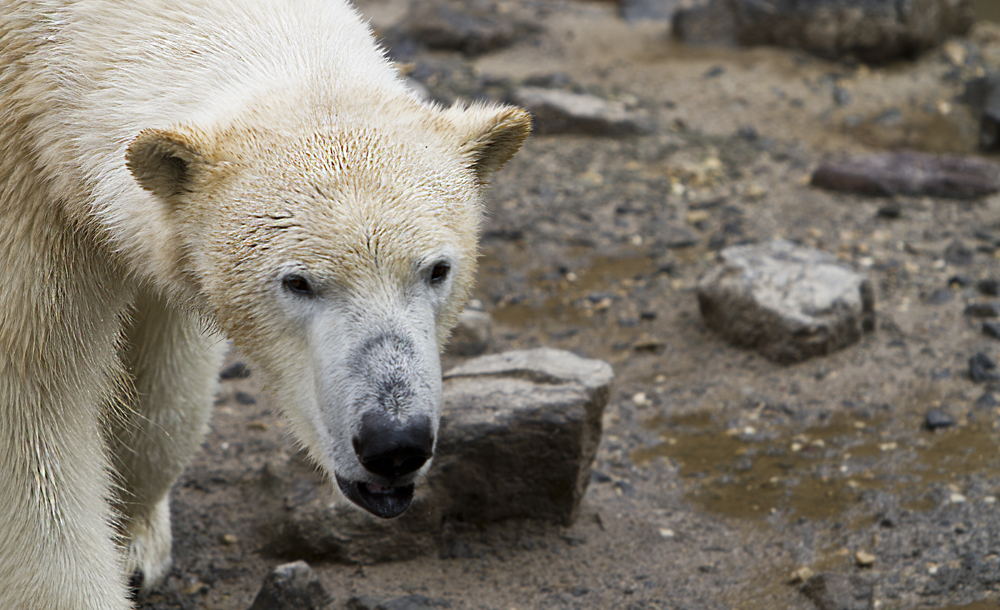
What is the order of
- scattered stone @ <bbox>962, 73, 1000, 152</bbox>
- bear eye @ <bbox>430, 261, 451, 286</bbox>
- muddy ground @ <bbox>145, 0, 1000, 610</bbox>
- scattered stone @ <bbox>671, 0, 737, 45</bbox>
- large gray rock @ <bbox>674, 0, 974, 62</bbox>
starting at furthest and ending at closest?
scattered stone @ <bbox>671, 0, 737, 45</bbox> → large gray rock @ <bbox>674, 0, 974, 62</bbox> → scattered stone @ <bbox>962, 73, 1000, 152</bbox> → muddy ground @ <bbox>145, 0, 1000, 610</bbox> → bear eye @ <bbox>430, 261, 451, 286</bbox>

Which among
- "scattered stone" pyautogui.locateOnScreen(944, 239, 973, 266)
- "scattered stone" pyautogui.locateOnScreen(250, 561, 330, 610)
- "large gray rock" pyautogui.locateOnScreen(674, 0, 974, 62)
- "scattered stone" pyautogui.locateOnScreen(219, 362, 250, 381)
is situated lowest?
"scattered stone" pyautogui.locateOnScreen(219, 362, 250, 381)

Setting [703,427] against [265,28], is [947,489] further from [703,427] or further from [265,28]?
[265,28]

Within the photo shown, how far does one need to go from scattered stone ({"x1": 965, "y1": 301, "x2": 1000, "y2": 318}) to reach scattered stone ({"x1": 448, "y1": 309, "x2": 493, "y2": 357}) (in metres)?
2.53

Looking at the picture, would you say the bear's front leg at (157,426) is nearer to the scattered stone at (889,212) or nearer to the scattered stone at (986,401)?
the scattered stone at (986,401)

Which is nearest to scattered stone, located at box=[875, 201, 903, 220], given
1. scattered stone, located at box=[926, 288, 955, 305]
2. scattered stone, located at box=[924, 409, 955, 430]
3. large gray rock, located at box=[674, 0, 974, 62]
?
scattered stone, located at box=[926, 288, 955, 305]

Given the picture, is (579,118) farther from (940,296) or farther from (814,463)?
(814,463)

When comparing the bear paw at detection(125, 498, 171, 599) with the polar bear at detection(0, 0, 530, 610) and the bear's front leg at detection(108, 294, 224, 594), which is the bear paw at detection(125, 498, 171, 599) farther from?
the polar bear at detection(0, 0, 530, 610)

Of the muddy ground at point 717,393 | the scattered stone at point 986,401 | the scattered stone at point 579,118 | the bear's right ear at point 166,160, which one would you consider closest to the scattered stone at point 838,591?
the muddy ground at point 717,393

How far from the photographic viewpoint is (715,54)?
28.1ft

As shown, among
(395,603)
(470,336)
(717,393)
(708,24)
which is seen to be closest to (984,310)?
(717,393)

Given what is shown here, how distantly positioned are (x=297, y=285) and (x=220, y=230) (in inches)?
8.4

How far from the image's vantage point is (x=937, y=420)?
4188 millimetres

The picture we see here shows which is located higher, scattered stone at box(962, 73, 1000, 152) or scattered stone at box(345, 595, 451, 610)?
scattered stone at box(962, 73, 1000, 152)

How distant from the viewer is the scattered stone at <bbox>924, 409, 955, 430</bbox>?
418 cm
